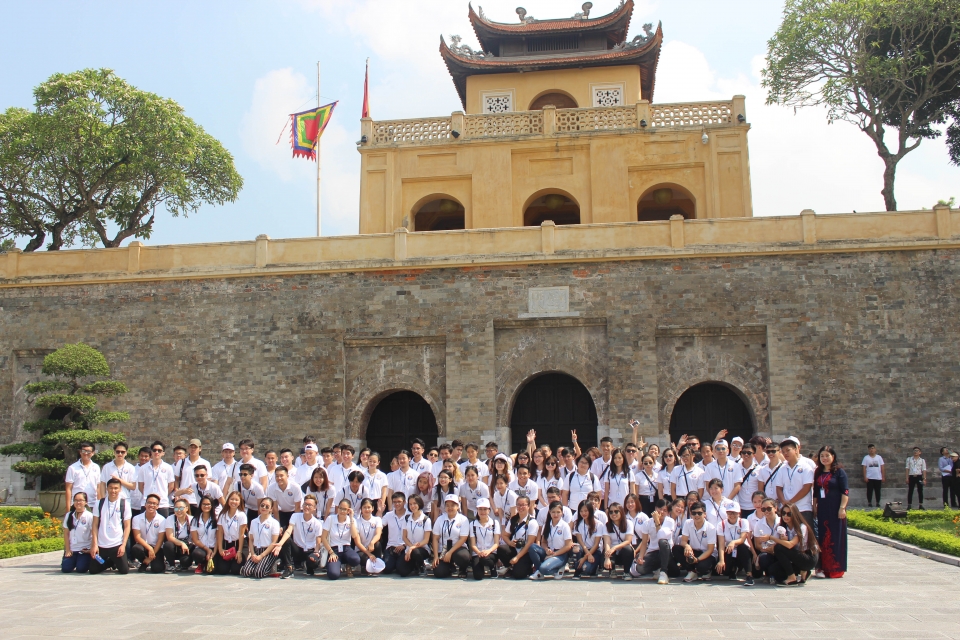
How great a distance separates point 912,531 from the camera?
11.4 metres

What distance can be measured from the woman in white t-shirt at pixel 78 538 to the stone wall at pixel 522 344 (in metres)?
8.38

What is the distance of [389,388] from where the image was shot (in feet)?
59.8

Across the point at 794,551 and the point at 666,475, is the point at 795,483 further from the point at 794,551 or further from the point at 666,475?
the point at 666,475

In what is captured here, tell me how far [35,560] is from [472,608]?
6.58m

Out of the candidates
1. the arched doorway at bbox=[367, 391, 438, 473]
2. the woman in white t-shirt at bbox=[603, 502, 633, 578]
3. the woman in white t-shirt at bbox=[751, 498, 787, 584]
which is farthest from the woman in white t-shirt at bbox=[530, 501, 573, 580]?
the arched doorway at bbox=[367, 391, 438, 473]

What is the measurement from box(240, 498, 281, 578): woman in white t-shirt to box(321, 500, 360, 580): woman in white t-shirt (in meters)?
0.54

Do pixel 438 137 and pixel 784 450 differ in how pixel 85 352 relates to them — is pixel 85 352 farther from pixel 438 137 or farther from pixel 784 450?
pixel 784 450

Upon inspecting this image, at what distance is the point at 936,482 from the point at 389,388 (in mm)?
11020

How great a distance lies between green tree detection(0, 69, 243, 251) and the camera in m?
22.9

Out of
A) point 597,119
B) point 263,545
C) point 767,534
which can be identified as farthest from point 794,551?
point 597,119

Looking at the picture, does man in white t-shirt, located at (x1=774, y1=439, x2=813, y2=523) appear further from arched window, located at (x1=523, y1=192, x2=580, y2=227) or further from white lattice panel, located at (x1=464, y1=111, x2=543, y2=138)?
white lattice panel, located at (x1=464, y1=111, x2=543, y2=138)

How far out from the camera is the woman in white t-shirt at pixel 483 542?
8.95 m

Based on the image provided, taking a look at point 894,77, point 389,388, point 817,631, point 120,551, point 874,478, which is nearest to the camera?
point 817,631

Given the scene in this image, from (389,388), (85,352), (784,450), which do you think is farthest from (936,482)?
(85,352)
